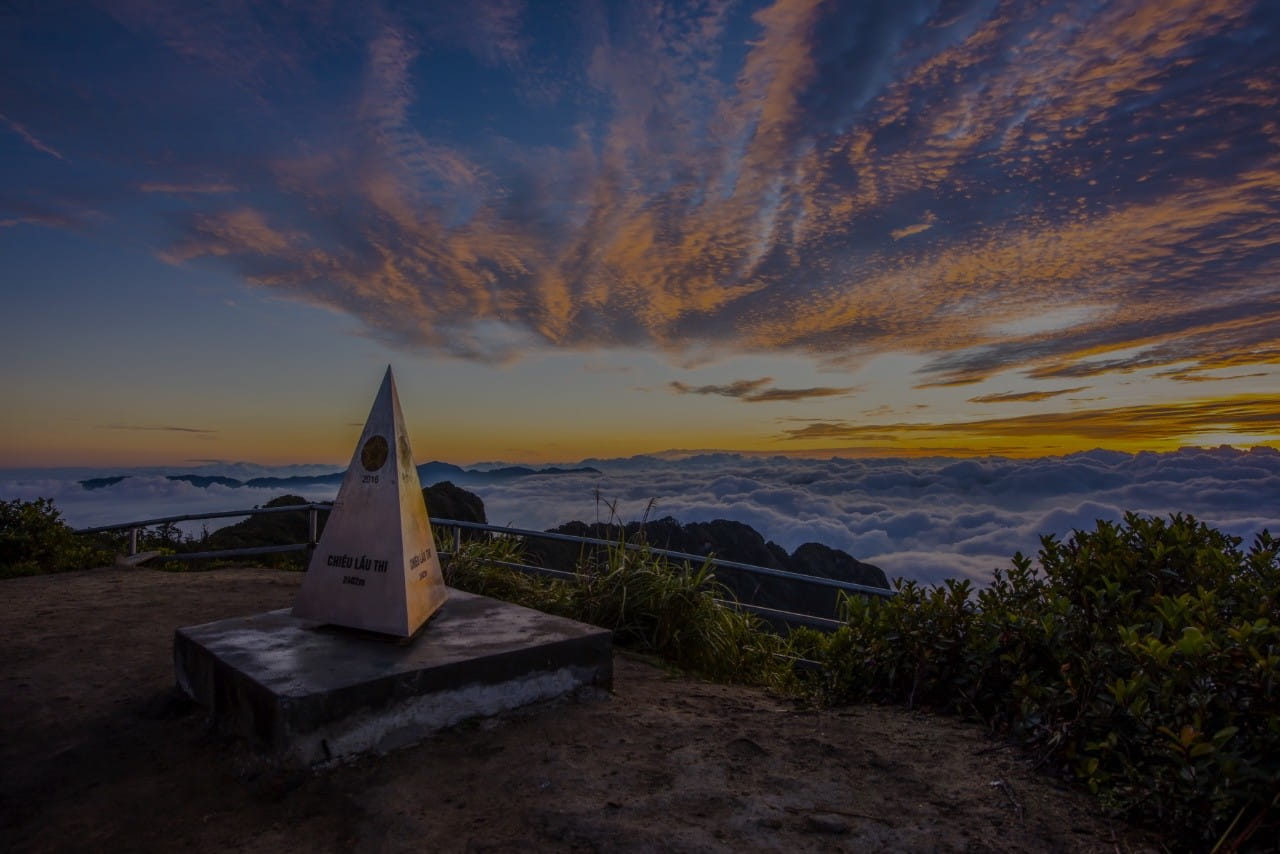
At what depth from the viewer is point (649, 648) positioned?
21.2ft

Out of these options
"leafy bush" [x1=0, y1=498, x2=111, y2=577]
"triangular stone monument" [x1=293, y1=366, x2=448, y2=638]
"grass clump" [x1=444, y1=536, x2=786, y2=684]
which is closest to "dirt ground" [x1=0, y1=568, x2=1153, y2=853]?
"triangular stone monument" [x1=293, y1=366, x2=448, y2=638]

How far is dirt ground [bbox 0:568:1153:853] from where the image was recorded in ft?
10.2

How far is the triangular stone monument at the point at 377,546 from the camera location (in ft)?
15.8

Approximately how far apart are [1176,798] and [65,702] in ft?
20.2

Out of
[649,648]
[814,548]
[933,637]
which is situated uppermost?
[933,637]

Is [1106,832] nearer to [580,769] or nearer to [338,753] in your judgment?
[580,769]

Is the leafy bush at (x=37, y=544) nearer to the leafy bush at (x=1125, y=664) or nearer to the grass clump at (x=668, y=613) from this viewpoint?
the grass clump at (x=668, y=613)

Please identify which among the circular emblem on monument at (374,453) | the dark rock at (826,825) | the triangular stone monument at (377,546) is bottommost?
the dark rock at (826,825)

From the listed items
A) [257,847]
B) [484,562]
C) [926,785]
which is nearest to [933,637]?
[926,785]

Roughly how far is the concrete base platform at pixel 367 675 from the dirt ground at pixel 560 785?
14cm

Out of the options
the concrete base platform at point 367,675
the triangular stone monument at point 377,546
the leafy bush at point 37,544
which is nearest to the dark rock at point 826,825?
the concrete base platform at point 367,675

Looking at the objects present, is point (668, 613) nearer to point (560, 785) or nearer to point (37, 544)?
point (560, 785)

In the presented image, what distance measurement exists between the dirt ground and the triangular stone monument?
960 millimetres

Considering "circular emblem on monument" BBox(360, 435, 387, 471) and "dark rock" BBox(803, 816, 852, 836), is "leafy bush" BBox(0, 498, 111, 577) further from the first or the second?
"dark rock" BBox(803, 816, 852, 836)
